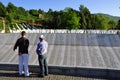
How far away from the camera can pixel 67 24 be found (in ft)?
204

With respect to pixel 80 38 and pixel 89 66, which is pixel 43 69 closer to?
pixel 89 66

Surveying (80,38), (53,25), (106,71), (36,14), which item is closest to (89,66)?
(106,71)

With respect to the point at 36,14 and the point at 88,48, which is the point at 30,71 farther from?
the point at 36,14

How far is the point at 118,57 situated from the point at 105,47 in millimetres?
2097

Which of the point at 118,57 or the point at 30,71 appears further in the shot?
the point at 118,57

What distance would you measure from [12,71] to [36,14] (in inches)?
4661

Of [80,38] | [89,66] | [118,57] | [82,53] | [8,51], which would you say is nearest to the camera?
[89,66]

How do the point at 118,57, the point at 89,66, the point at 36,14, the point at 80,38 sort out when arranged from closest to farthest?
the point at 89,66 → the point at 118,57 → the point at 80,38 → the point at 36,14

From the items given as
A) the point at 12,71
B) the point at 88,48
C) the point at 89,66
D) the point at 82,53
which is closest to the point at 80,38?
the point at 88,48

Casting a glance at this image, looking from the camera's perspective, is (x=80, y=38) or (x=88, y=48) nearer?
(x=88, y=48)

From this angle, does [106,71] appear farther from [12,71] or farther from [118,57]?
[12,71]

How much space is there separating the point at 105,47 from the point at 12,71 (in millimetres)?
5972

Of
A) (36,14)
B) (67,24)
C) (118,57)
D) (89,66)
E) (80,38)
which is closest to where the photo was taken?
(89,66)

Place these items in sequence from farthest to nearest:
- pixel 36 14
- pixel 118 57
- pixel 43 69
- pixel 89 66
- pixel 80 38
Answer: pixel 36 14, pixel 80 38, pixel 118 57, pixel 89 66, pixel 43 69
